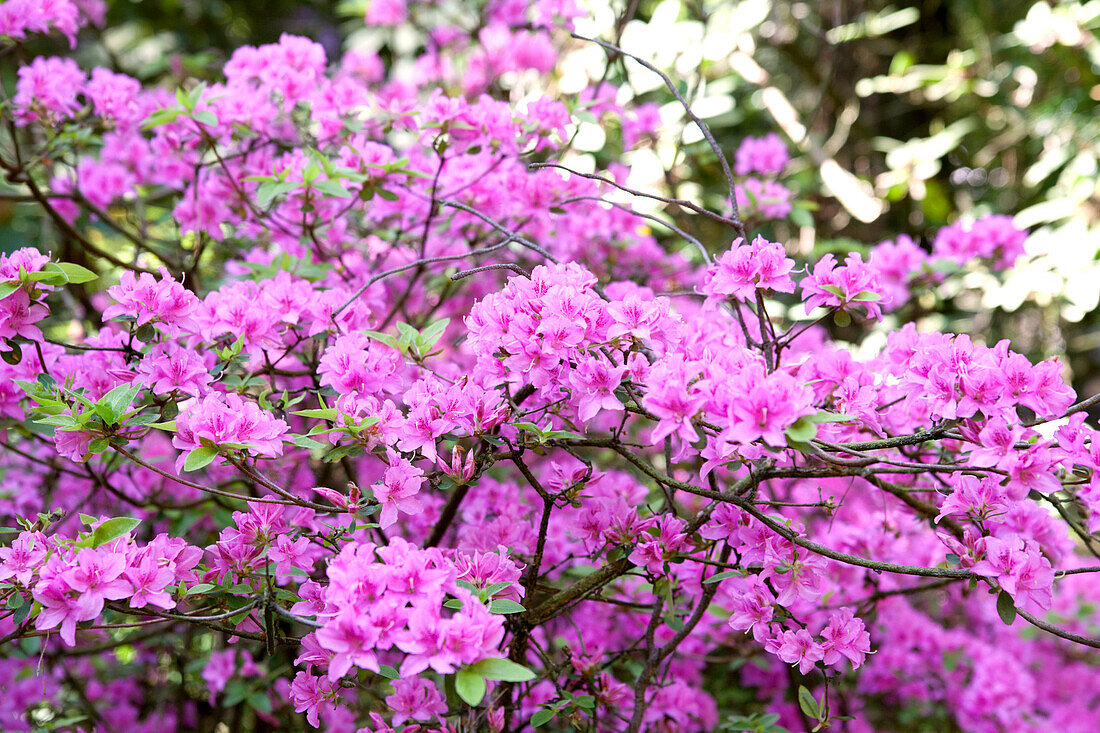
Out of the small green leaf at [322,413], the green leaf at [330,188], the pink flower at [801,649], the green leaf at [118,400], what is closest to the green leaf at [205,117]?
the green leaf at [330,188]

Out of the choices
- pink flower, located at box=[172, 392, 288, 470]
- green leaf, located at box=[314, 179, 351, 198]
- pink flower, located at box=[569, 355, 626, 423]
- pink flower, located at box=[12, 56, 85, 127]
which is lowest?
pink flower, located at box=[172, 392, 288, 470]

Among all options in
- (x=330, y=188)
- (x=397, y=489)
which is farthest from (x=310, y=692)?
(x=330, y=188)

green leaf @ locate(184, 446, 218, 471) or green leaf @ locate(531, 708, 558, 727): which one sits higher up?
green leaf @ locate(184, 446, 218, 471)

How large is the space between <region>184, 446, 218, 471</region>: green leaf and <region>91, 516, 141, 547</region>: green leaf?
0.28 feet

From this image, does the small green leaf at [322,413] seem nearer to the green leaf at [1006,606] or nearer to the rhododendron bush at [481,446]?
the rhododendron bush at [481,446]

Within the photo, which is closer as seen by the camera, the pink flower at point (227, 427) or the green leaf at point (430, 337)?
the pink flower at point (227, 427)

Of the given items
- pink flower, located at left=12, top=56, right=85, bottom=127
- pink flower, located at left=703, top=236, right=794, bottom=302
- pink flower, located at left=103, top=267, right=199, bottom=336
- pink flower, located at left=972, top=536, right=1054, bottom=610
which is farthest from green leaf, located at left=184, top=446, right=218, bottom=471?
pink flower, located at left=12, top=56, right=85, bottom=127

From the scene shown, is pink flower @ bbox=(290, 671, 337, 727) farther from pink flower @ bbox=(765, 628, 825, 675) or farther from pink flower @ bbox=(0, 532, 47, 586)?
pink flower @ bbox=(765, 628, 825, 675)

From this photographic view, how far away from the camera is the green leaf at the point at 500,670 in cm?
80

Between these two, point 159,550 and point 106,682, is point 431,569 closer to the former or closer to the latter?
point 159,550

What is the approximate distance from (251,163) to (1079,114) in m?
2.63

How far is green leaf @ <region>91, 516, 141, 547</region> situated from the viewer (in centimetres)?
92

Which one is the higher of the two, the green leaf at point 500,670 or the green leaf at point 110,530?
the green leaf at point 110,530

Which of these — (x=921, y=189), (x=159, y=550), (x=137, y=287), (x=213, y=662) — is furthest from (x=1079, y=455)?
(x=921, y=189)
